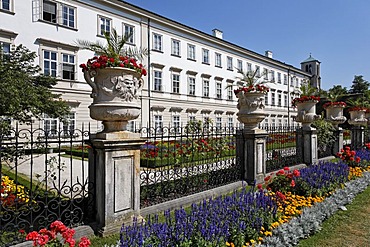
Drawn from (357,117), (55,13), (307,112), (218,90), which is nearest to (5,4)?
(55,13)

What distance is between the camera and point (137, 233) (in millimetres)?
2977

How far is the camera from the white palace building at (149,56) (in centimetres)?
1825

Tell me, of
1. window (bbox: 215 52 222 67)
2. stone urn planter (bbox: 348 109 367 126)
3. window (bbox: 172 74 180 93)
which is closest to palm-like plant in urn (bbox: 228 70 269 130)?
stone urn planter (bbox: 348 109 367 126)

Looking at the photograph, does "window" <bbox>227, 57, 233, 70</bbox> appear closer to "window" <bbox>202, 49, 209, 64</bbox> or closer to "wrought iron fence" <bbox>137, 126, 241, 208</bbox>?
"window" <bbox>202, 49, 209, 64</bbox>

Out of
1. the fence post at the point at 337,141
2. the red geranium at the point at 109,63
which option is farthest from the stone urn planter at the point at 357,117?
the red geranium at the point at 109,63

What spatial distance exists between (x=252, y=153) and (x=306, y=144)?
3766 millimetres

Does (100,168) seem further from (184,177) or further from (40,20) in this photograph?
(40,20)

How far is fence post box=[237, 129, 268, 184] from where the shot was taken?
684 centimetres

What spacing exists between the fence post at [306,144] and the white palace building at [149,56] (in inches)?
92.9

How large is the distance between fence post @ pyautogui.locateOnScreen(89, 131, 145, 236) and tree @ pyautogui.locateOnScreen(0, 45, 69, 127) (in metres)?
3.99

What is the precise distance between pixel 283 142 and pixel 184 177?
15.5 ft

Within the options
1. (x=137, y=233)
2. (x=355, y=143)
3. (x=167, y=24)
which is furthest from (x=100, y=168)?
(x=167, y=24)

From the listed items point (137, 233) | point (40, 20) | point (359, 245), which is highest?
point (40, 20)

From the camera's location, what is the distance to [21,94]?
926cm
